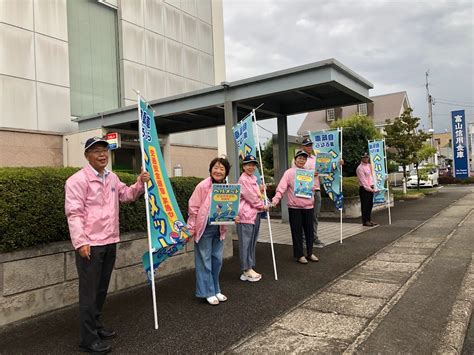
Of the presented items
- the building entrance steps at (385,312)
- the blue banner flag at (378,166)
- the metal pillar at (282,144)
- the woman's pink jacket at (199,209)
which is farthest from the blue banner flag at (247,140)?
the blue banner flag at (378,166)

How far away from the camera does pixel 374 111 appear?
43.9m

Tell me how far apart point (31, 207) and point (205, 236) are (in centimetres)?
187

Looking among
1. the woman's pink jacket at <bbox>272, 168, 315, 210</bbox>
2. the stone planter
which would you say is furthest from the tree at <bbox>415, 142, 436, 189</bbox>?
the woman's pink jacket at <bbox>272, 168, 315, 210</bbox>

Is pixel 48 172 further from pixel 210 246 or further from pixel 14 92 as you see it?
pixel 14 92

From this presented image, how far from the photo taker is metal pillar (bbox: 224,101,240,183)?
8.35 meters

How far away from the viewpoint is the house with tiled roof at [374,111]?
139ft

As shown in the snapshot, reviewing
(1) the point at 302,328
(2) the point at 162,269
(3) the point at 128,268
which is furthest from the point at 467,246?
(3) the point at 128,268

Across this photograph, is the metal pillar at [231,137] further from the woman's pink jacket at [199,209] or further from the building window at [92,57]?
the building window at [92,57]

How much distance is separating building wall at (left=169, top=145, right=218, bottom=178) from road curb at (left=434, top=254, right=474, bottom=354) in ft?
38.5

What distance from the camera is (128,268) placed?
15.9 feet

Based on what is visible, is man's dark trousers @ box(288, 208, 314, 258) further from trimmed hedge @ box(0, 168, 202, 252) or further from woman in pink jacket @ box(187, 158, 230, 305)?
trimmed hedge @ box(0, 168, 202, 252)

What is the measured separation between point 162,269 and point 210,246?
1352mm

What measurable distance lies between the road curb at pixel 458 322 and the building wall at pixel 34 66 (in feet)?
35.5

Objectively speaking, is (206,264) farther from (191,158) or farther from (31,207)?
(191,158)
